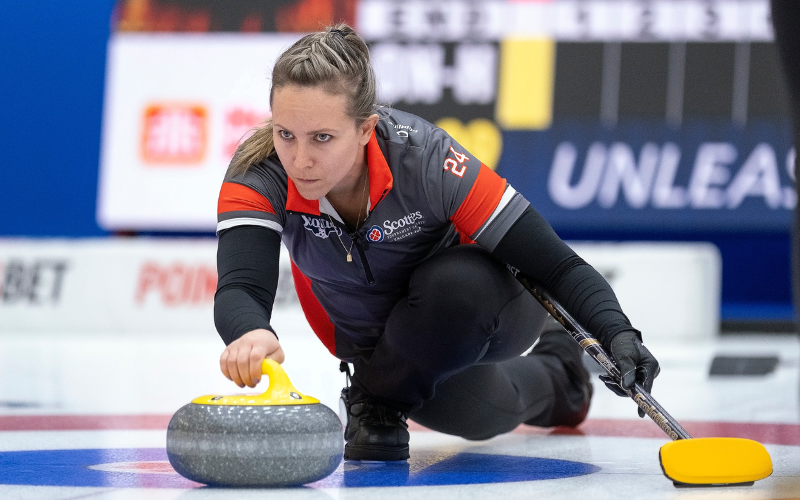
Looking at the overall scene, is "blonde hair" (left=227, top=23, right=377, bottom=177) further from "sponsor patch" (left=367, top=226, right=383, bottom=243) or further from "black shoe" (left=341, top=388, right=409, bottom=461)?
"black shoe" (left=341, top=388, right=409, bottom=461)

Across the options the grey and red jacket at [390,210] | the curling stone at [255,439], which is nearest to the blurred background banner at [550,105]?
the grey and red jacket at [390,210]

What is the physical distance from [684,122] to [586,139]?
627 millimetres

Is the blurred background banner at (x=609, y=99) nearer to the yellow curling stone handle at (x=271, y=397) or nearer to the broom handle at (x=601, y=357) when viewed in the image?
the broom handle at (x=601, y=357)

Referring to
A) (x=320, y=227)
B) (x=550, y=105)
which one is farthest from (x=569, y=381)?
(x=550, y=105)

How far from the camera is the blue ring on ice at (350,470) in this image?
1.59 m

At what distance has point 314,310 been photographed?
2174 millimetres

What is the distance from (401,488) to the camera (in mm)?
1540

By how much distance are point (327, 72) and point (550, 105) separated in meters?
5.10

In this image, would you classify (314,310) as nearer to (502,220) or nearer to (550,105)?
(502,220)

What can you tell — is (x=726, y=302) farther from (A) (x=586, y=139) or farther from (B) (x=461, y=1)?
(B) (x=461, y=1)

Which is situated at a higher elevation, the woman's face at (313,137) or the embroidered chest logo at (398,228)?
the woman's face at (313,137)

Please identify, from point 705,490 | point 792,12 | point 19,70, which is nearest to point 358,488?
point 705,490

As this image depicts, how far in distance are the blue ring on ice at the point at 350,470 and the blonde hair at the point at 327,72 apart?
1.82 feet

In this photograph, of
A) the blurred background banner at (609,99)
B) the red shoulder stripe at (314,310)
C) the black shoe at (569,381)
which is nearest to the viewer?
the red shoulder stripe at (314,310)
